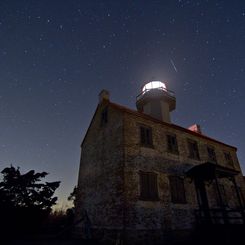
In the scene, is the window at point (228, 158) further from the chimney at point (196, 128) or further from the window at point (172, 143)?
the window at point (172, 143)

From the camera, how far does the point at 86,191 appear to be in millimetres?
16172

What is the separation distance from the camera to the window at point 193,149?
16950 millimetres

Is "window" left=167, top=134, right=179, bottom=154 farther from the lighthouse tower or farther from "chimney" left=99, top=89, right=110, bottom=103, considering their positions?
"chimney" left=99, top=89, right=110, bottom=103

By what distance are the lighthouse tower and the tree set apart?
13.5 meters

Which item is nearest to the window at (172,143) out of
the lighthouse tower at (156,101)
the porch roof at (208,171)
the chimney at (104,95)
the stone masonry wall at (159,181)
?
the stone masonry wall at (159,181)

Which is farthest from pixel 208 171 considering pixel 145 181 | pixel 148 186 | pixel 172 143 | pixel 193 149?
pixel 145 181

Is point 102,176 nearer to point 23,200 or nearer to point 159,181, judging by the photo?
point 159,181

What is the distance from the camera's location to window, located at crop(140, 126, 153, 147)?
561 inches

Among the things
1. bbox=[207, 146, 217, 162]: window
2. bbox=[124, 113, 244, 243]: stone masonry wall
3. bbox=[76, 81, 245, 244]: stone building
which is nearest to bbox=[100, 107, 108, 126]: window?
bbox=[76, 81, 245, 244]: stone building

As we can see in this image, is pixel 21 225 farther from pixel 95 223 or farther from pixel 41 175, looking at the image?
pixel 95 223

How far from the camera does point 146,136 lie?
48.1 ft

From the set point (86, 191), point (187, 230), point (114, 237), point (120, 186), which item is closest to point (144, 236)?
point (114, 237)

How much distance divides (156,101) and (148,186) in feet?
42.6

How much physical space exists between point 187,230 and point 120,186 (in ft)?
18.5
